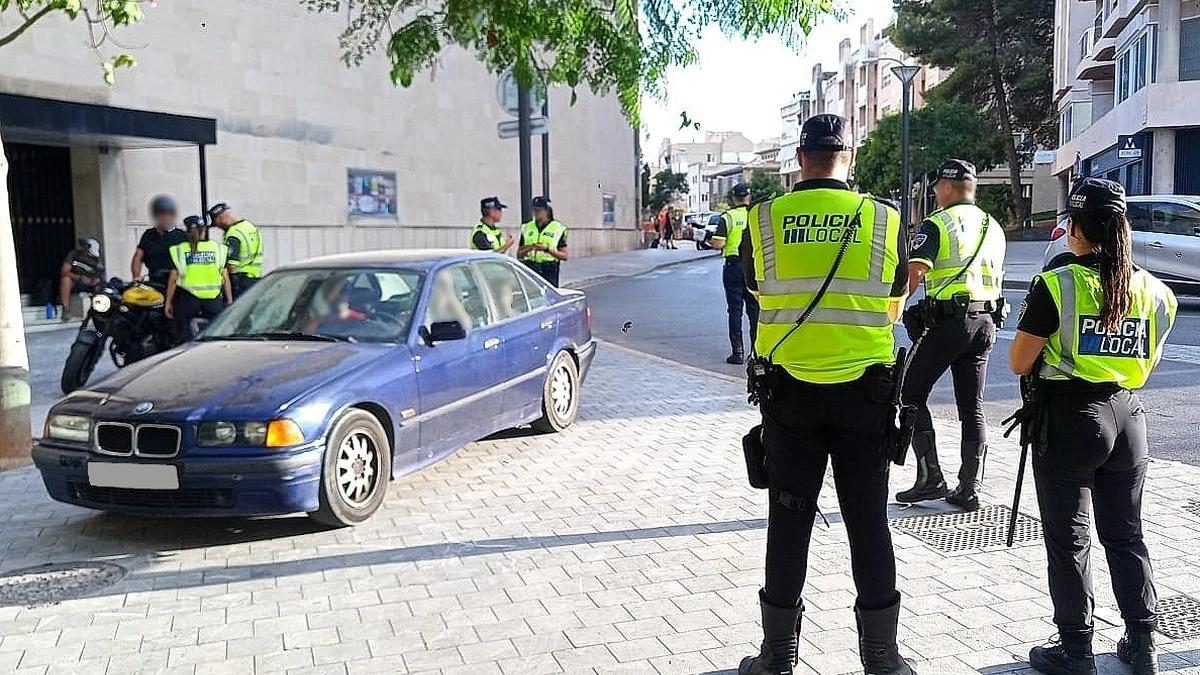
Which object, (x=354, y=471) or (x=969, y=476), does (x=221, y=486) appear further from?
(x=969, y=476)

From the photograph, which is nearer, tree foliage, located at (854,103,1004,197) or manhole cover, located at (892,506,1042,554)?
manhole cover, located at (892,506,1042,554)

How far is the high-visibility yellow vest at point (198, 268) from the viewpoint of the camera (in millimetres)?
9312

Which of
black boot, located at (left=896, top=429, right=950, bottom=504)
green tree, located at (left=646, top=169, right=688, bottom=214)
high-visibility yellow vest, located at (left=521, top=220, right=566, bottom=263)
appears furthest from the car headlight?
green tree, located at (left=646, top=169, right=688, bottom=214)

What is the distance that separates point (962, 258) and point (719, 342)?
811cm

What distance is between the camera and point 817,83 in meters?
119

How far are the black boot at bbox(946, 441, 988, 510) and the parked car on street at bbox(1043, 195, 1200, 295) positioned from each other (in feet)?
35.7

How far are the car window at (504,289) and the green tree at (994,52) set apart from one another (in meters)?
45.3

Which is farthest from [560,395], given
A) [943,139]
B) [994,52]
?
[994,52]

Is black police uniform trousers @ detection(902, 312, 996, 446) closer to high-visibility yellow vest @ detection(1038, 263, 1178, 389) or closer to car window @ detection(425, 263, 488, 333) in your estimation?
high-visibility yellow vest @ detection(1038, 263, 1178, 389)

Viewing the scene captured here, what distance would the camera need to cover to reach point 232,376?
5453mm

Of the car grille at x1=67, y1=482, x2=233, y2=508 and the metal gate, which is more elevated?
the metal gate

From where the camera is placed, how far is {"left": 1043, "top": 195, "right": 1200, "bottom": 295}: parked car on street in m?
15.4

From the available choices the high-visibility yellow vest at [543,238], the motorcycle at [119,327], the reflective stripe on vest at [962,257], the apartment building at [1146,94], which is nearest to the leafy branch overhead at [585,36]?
the reflective stripe on vest at [962,257]

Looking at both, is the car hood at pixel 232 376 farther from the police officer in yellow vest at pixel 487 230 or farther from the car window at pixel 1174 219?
the car window at pixel 1174 219
